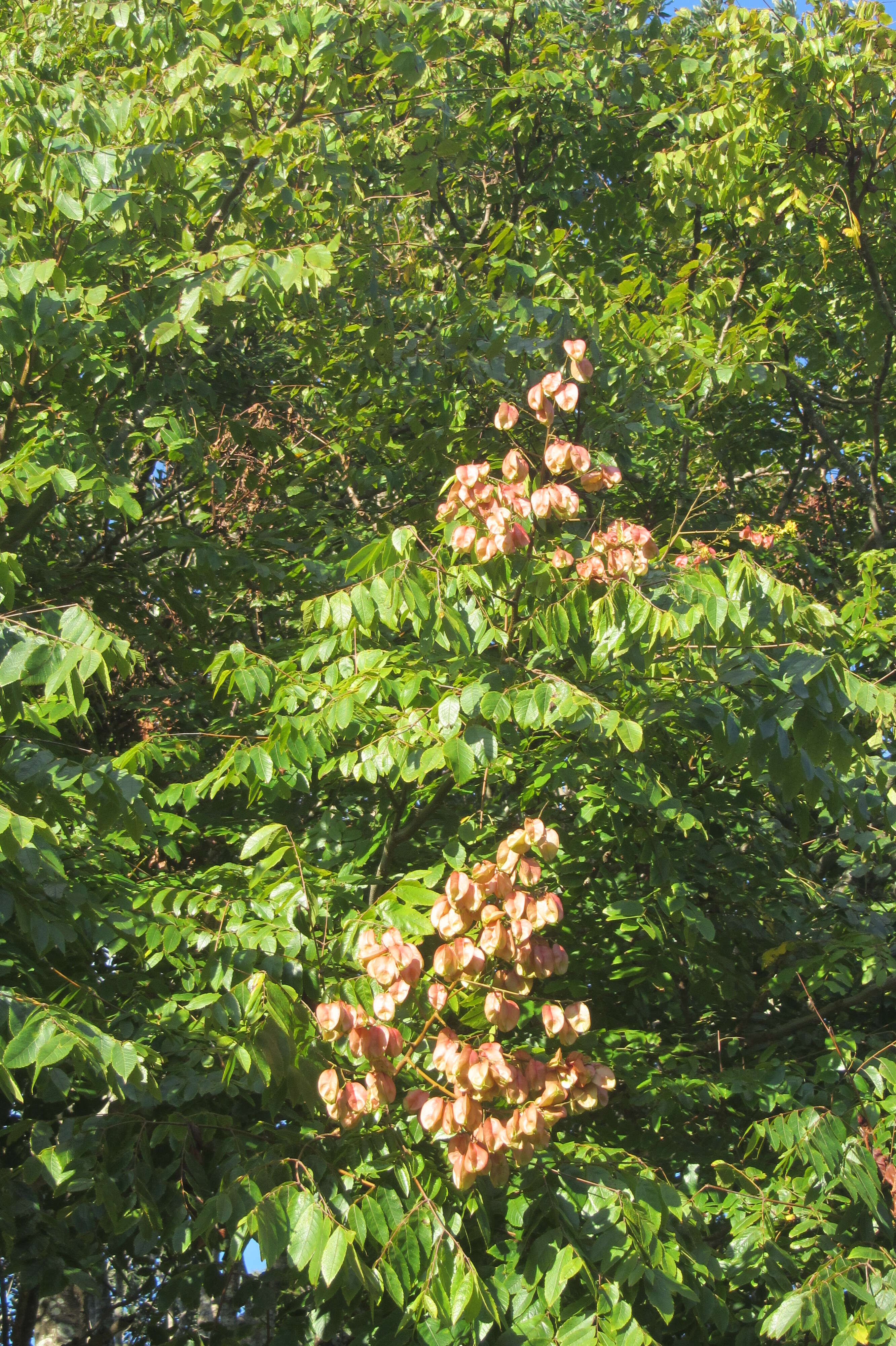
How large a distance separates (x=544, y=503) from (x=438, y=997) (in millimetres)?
1391

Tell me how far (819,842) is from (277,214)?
12.8 feet

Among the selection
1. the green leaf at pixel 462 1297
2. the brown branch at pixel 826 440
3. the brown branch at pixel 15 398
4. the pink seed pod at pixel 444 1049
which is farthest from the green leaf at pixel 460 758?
the brown branch at pixel 826 440

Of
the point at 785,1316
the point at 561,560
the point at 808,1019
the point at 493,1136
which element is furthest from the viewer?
the point at 808,1019

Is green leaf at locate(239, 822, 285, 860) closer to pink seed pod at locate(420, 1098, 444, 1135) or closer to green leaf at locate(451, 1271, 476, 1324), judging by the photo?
pink seed pod at locate(420, 1098, 444, 1135)

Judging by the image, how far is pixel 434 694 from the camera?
3.69m

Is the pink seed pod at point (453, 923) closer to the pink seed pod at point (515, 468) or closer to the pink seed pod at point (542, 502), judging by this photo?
the pink seed pod at point (542, 502)

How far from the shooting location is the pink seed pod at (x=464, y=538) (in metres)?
3.31

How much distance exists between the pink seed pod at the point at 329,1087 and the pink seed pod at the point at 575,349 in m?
2.21

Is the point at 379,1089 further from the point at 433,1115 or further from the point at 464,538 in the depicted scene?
the point at 464,538

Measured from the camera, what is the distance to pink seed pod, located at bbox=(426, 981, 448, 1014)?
3.07 meters

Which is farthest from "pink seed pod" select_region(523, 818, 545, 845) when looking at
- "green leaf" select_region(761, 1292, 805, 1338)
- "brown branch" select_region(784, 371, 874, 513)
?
"brown branch" select_region(784, 371, 874, 513)

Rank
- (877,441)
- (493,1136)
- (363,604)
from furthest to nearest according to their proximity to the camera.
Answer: (877,441)
(363,604)
(493,1136)

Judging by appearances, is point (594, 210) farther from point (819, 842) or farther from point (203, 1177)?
point (203, 1177)

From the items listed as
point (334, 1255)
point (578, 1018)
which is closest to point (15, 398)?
point (578, 1018)
